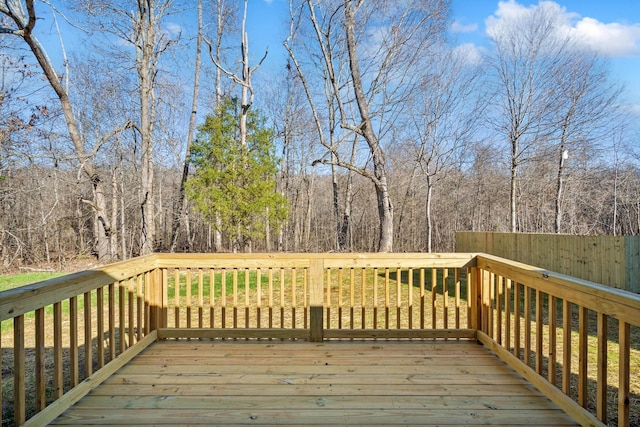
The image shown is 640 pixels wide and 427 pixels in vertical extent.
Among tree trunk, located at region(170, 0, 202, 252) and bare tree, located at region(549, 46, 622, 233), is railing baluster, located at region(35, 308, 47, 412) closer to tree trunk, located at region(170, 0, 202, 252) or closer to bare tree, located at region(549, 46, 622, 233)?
tree trunk, located at region(170, 0, 202, 252)

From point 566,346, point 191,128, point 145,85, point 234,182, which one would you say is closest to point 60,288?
point 566,346

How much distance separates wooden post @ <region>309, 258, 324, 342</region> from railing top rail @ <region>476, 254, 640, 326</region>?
1.40m

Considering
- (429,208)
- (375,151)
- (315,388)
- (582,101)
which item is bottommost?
(315,388)

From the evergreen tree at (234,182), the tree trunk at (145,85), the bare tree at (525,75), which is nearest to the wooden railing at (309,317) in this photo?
the tree trunk at (145,85)

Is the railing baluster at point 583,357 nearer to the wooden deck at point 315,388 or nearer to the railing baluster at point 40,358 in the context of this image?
the wooden deck at point 315,388

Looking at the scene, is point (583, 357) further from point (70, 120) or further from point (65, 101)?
point (65, 101)

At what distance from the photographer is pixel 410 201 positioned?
50.6 ft

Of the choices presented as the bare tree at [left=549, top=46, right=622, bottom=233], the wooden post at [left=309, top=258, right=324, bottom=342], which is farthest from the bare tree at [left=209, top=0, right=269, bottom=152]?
the bare tree at [left=549, top=46, right=622, bottom=233]

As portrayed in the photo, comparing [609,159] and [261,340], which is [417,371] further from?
[609,159]

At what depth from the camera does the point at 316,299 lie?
3.34 m

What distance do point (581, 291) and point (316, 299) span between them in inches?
76.2

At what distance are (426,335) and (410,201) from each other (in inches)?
492

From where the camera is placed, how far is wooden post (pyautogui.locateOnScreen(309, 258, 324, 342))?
10.9 feet

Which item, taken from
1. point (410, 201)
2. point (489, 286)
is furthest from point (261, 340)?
point (410, 201)
